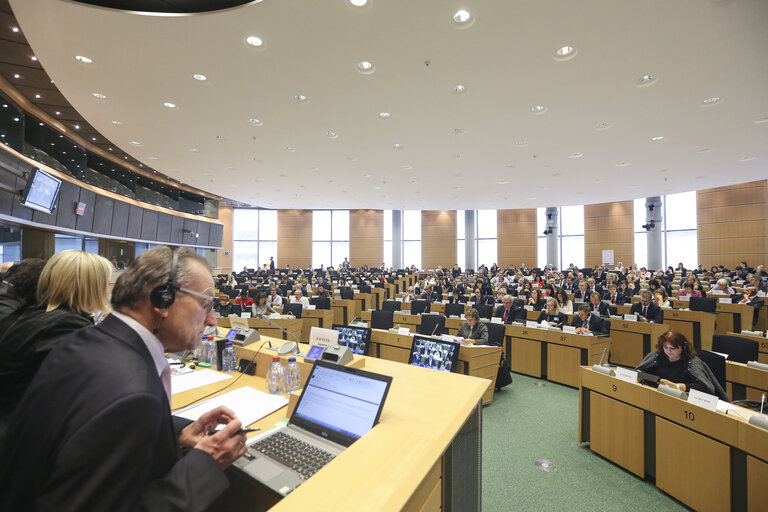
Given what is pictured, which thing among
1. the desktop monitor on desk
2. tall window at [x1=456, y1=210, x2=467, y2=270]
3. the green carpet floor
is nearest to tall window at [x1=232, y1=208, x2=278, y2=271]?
tall window at [x1=456, y1=210, x2=467, y2=270]

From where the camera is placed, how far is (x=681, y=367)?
306 centimetres

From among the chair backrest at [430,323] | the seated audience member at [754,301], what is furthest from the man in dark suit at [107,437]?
the seated audience member at [754,301]

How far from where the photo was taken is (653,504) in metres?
2.55

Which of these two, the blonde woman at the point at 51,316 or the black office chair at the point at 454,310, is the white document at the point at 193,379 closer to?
the blonde woman at the point at 51,316

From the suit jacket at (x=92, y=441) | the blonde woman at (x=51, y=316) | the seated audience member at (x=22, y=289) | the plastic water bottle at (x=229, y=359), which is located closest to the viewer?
the suit jacket at (x=92, y=441)

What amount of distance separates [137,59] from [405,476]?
5744 mm

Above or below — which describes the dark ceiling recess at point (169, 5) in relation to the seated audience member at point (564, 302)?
above

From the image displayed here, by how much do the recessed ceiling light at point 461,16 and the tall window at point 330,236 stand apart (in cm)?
1849

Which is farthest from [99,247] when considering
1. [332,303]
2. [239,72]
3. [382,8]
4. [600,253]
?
[600,253]

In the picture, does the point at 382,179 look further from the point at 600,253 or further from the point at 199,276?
the point at 600,253

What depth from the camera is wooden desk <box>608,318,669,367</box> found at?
5551mm

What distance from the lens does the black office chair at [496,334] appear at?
15.9ft

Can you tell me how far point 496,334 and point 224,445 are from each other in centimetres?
449

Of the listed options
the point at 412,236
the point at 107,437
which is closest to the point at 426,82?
the point at 107,437
